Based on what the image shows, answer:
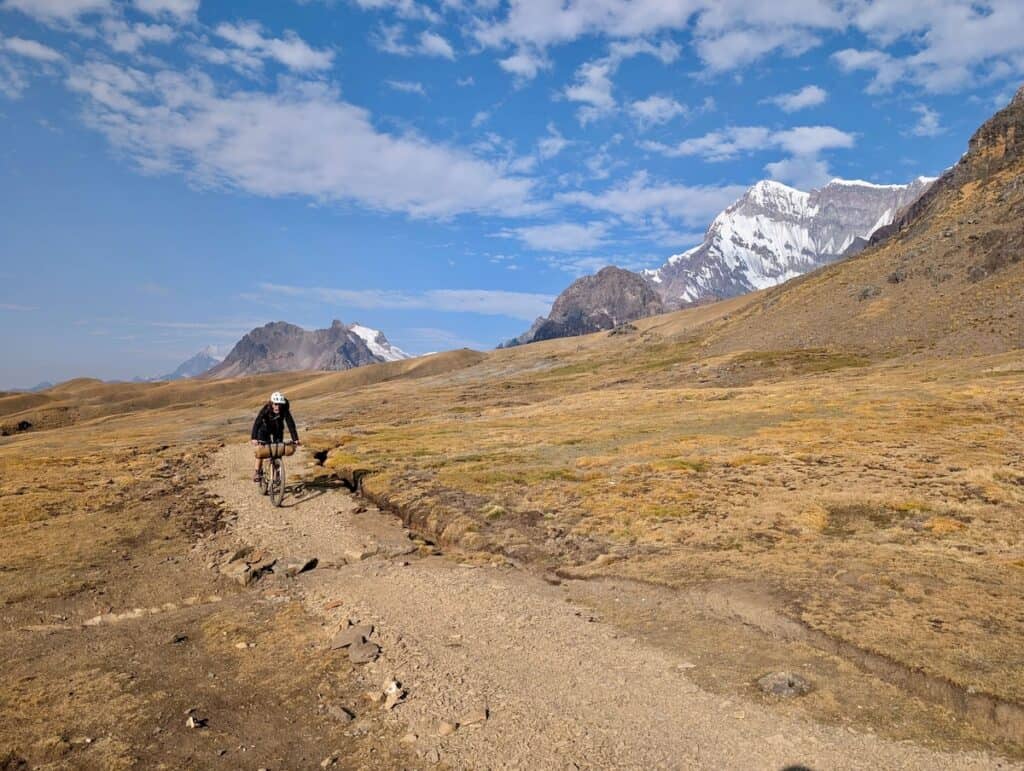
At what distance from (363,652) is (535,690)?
390 cm

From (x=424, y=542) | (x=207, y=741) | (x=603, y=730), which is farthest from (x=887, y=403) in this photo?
(x=207, y=741)

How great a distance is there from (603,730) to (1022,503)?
23978mm

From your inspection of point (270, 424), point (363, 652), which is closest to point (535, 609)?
point (363, 652)

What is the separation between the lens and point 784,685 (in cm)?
1100

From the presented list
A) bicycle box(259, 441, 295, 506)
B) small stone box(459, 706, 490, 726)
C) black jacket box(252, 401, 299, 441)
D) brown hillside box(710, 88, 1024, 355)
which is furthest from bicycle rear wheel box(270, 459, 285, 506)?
brown hillside box(710, 88, 1024, 355)

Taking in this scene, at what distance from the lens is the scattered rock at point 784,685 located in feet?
35.5

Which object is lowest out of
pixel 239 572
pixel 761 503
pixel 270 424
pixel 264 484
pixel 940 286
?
pixel 761 503

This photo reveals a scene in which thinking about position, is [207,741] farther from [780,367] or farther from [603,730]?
[780,367]

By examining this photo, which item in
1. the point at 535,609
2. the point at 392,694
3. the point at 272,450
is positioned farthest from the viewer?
the point at 272,450

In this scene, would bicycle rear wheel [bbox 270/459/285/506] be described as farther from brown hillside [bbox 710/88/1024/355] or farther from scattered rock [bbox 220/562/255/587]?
brown hillside [bbox 710/88/1024/355]

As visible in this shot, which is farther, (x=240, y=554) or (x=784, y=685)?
(x=240, y=554)

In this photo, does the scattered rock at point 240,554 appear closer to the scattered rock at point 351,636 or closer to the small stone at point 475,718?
the scattered rock at point 351,636

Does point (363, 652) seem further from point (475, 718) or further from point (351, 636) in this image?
point (475, 718)

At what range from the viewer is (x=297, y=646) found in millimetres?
13086
